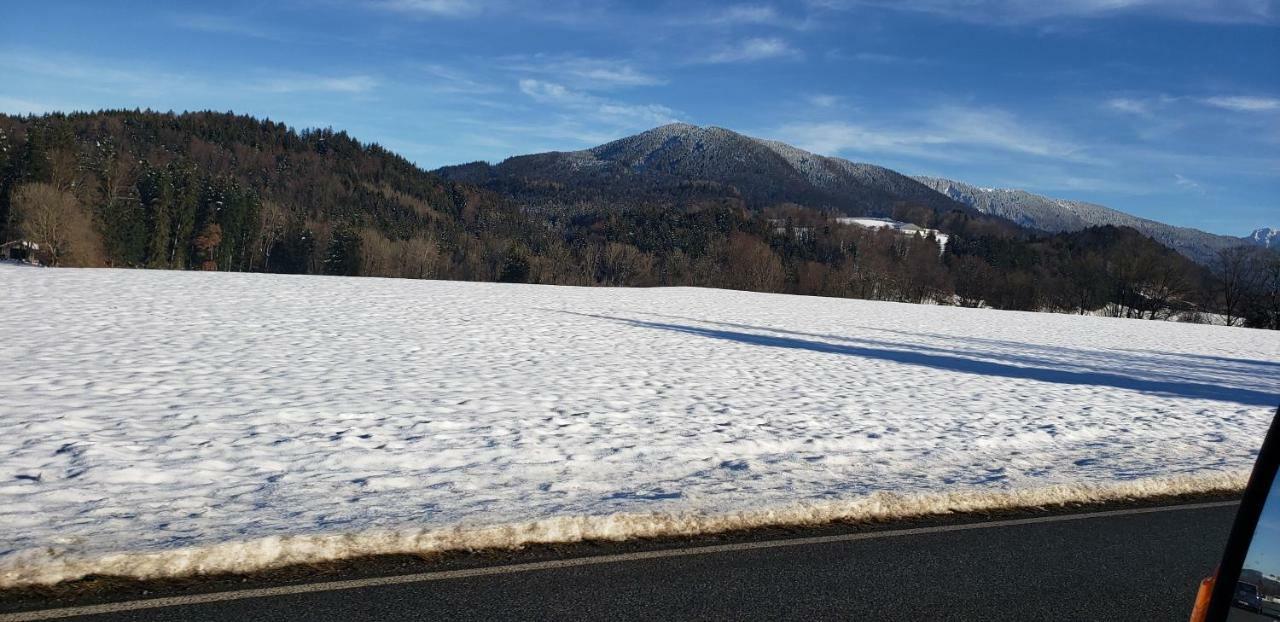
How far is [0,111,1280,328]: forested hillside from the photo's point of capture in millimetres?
80938

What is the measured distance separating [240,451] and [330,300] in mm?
20848

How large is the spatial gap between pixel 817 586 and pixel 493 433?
4.91 metres

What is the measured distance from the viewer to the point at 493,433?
29.2ft

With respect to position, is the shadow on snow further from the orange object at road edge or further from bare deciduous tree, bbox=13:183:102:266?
bare deciduous tree, bbox=13:183:102:266

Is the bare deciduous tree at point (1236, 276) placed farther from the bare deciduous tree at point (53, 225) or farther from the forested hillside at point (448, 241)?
the bare deciduous tree at point (53, 225)

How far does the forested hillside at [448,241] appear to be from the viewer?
80938mm

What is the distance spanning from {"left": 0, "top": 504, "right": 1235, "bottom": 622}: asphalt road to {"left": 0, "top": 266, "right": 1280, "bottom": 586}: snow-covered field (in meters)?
0.71

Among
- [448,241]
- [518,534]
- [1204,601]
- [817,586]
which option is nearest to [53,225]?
[518,534]

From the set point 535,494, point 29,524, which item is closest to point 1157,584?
point 535,494

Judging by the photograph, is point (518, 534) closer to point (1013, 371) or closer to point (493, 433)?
point (493, 433)

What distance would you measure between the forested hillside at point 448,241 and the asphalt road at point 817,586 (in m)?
81.3

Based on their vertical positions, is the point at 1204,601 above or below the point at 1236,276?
below

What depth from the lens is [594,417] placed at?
1013 centimetres

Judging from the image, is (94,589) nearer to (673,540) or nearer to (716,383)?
(673,540)
